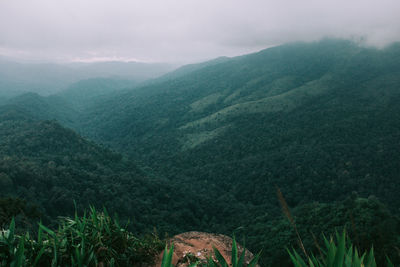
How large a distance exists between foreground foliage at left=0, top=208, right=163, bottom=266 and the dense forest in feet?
2.63

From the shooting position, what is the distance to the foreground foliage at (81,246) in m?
3.76

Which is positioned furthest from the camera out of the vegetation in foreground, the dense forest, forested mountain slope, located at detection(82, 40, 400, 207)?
forested mountain slope, located at detection(82, 40, 400, 207)

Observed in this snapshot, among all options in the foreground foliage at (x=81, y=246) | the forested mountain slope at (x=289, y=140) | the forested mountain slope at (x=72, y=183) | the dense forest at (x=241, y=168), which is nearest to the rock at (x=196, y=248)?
the foreground foliage at (x=81, y=246)

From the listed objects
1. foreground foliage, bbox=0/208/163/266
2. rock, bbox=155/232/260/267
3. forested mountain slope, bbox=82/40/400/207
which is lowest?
forested mountain slope, bbox=82/40/400/207

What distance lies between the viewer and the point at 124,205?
149 ft

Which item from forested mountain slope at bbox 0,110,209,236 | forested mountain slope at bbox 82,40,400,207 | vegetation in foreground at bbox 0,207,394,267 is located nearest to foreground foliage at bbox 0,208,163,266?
vegetation in foreground at bbox 0,207,394,267

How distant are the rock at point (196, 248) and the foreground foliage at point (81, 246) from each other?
1.61ft

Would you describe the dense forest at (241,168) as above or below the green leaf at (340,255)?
below

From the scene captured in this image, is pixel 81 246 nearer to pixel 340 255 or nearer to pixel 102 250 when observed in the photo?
pixel 102 250

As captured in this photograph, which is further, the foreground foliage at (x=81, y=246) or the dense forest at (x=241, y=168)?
the dense forest at (x=241, y=168)

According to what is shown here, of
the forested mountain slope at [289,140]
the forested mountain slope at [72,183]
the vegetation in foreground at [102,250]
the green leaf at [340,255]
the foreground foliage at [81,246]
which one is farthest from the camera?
the forested mountain slope at [289,140]

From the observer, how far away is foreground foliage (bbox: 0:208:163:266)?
3.76 meters

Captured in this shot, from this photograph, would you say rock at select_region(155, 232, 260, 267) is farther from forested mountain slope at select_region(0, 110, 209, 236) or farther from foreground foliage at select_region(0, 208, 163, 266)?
forested mountain slope at select_region(0, 110, 209, 236)

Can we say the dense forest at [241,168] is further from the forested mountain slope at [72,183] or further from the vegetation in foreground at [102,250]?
the vegetation in foreground at [102,250]
